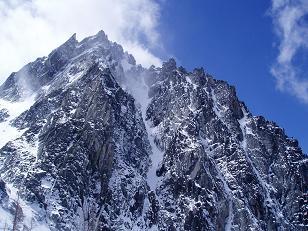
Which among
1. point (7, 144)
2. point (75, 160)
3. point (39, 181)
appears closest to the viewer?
point (39, 181)

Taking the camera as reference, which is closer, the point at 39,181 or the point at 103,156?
the point at 39,181

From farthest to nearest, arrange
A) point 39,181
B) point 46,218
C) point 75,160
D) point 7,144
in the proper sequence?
point 7,144, point 75,160, point 39,181, point 46,218

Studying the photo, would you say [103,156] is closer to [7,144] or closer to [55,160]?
[55,160]

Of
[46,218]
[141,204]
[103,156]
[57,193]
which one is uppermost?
[103,156]

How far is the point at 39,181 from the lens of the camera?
566 ft

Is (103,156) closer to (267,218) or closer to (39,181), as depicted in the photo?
(39,181)

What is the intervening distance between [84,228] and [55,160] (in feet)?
91.8

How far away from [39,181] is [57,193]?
7.26 meters

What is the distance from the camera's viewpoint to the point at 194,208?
618ft

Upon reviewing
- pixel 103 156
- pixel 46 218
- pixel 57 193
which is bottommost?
pixel 46 218

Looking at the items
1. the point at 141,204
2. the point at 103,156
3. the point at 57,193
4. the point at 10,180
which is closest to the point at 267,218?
the point at 141,204

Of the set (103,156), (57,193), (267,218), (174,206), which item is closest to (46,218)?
(57,193)

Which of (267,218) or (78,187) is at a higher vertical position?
(267,218)

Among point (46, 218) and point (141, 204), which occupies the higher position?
point (141, 204)
